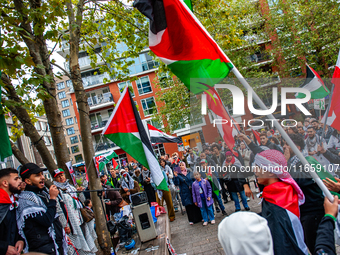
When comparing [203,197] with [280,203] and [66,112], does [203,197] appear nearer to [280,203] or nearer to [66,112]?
[280,203]

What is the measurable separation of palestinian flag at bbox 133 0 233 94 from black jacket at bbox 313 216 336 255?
5.70 ft

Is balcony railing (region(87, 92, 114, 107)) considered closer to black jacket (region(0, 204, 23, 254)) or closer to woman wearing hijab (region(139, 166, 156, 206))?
woman wearing hijab (region(139, 166, 156, 206))

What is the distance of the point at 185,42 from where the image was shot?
298 cm

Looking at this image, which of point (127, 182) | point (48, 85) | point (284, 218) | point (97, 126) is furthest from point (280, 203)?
point (97, 126)

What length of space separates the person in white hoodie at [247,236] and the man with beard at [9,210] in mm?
2540

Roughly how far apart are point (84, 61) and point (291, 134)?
3582 cm

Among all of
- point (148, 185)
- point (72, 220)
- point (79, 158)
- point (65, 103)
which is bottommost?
point (79, 158)

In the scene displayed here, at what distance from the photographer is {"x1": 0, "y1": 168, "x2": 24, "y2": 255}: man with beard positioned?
3008mm

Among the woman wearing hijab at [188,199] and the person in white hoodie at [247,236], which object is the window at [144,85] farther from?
the person in white hoodie at [247,236]

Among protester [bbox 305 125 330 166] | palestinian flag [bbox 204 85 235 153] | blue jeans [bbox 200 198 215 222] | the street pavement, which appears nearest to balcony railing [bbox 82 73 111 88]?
the street pavement

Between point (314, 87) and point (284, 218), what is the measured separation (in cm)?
186

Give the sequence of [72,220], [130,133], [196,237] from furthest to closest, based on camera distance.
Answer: [196,237], [130,133], [72,220]

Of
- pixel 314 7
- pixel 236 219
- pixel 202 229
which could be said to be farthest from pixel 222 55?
pixel 314 7

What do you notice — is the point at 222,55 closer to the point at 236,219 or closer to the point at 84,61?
the point at 236,219
